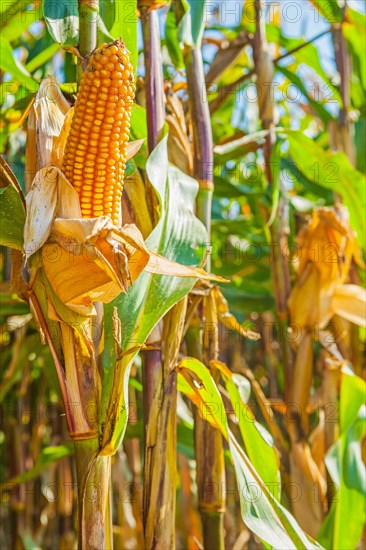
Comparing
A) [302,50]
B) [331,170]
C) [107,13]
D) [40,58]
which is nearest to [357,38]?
[302,50]

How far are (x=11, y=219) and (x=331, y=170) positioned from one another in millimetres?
938

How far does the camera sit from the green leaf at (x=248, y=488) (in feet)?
3.33

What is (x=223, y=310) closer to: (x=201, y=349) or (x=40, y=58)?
(x=201, y=349)

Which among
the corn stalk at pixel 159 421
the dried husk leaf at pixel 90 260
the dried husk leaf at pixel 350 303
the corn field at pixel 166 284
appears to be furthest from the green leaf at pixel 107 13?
the dried husk leaf at pixel 350 303

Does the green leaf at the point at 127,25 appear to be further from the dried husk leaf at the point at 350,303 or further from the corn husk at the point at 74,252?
the dried husk leaf at the point at 350,303

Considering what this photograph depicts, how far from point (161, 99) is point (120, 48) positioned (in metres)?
0.31

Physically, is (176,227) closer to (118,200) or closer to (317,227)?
(118,200)

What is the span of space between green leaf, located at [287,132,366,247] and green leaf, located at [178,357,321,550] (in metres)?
0.74

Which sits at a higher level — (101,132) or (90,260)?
(101,132)

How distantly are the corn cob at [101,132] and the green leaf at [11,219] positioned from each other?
0.09m

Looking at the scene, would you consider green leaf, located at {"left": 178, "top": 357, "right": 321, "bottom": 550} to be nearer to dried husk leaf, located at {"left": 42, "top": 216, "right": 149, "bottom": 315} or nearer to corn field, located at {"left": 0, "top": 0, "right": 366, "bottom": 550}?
corn field, located at {"left": 0, "top": 0, "right": 366, "bottom": 550}

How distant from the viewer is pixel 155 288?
975mm

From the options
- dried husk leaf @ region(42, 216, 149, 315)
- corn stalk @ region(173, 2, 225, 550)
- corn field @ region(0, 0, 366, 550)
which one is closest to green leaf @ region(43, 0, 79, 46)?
corn field @ region(0, 0, 366, 550)

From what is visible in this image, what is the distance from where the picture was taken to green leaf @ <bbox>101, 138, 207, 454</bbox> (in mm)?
875
